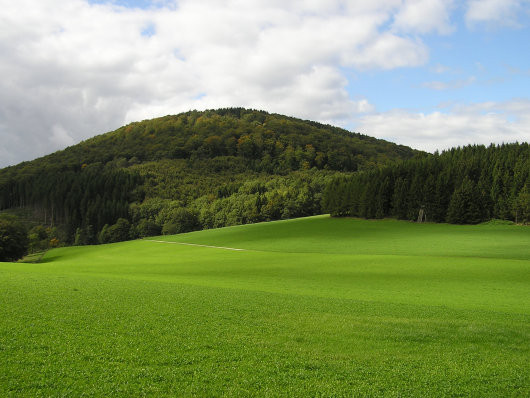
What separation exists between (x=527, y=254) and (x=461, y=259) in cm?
988

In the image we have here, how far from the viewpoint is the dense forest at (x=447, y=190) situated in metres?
78.9

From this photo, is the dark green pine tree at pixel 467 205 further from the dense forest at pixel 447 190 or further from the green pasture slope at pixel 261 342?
the green pasture slope at pixel 261 342

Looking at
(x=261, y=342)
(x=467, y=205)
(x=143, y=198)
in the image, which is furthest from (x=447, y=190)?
(x=143, y=198)

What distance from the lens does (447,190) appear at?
8469cm

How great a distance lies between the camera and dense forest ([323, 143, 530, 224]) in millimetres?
78875

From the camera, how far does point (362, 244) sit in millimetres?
59312

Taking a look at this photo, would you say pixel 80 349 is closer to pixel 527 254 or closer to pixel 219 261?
pixel 219 261

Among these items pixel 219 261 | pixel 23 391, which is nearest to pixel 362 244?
pixel 219 261

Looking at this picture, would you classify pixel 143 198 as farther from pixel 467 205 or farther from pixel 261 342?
pixel 261 342

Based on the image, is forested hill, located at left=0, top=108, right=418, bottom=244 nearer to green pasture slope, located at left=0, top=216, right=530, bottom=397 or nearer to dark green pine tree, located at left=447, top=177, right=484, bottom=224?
dark green pine tree, located at left=447, top=177, right=484, bottom=224

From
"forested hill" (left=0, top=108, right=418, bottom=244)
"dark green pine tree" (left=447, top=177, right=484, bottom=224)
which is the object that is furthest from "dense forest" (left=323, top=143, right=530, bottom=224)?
"forested hill" (left=0, top=108, right=418, bottom=244)

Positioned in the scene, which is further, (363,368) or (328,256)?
(328,256)

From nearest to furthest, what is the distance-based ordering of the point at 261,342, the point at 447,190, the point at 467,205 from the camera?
the point at 261,342 → the point at 467,205 → the point at 447,190

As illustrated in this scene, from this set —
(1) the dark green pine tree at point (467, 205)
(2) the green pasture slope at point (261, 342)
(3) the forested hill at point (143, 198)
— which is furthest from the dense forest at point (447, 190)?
(2) the green pasture slope at point (261, 342)
